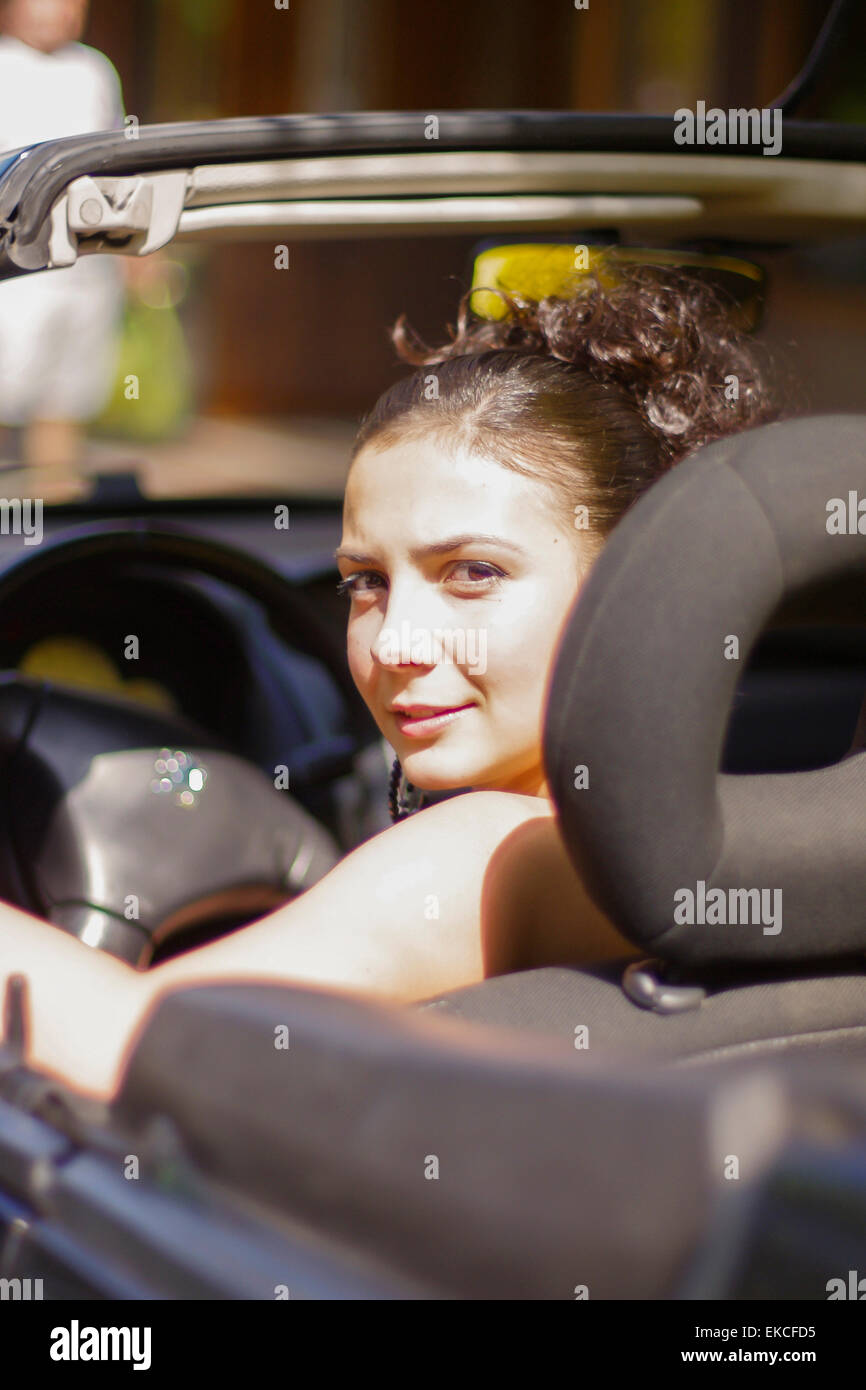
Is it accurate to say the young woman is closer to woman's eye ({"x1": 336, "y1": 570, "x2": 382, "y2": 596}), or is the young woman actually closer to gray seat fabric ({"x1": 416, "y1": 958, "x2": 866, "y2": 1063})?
woman's eye ({"x1": 336, "y1": 570, "x2": 382, "y2": 596})

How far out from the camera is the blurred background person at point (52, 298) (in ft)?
12.5

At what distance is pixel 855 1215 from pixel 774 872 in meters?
0.38

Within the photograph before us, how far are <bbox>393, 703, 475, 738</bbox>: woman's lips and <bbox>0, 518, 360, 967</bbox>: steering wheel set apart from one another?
0.56 metres

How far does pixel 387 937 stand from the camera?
1.28m

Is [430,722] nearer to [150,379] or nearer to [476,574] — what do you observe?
[476,574]

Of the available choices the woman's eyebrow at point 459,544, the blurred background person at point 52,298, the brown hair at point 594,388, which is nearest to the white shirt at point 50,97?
the blurred background person at point 52,298

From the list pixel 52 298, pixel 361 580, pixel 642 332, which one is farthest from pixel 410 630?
pixel 52 298

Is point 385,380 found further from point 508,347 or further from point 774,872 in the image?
point 774,872

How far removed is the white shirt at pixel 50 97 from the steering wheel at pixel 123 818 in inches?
79.9

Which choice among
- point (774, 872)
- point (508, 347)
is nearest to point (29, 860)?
point (508, 347)

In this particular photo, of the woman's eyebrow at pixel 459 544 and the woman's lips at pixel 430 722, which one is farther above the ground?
the woman's eyebrow at pixel 459 544

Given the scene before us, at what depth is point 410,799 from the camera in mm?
1808

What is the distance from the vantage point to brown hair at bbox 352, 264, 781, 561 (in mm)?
1639

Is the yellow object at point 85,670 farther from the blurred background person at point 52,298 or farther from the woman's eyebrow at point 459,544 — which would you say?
the blurred background person at point 52,298
